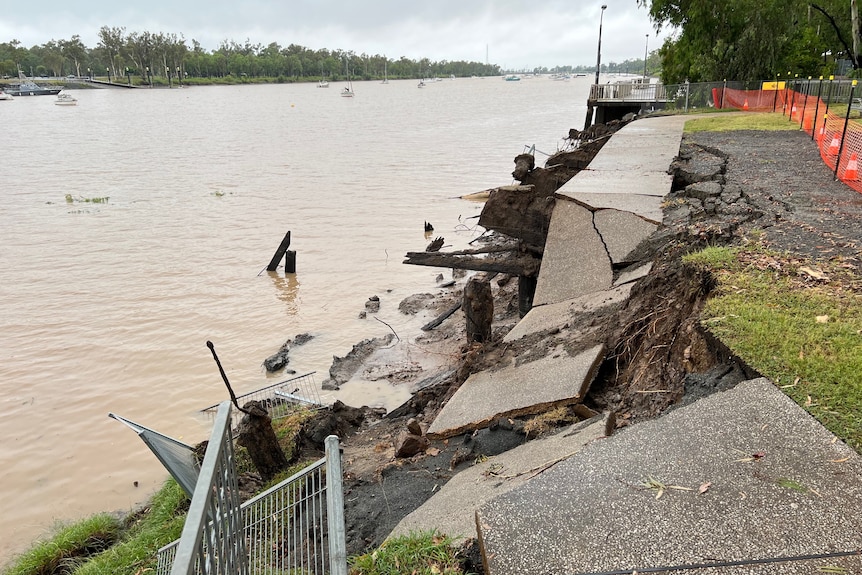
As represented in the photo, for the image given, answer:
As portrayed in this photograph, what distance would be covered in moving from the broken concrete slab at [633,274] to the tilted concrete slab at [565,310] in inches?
3.4

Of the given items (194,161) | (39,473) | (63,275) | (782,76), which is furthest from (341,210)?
(782,76)

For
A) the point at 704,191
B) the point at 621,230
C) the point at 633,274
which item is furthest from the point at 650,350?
the point at 704,191

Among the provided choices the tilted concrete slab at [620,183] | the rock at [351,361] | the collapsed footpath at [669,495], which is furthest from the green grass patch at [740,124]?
the collapsed footpath at [669,495]

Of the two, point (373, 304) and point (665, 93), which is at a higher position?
point (665, 93)

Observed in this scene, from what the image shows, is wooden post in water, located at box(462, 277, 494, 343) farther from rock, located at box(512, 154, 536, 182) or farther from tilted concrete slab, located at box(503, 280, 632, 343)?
rock, located at box(512, 154, 536, 182)

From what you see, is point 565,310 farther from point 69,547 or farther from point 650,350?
point 69,547

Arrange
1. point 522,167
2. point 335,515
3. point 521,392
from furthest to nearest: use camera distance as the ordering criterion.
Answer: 1. point 522,167
2. point 521,392
3. point 335,515

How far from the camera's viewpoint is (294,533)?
3.24 metres

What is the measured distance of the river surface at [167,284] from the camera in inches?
303

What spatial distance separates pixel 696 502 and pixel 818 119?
17.8 meters

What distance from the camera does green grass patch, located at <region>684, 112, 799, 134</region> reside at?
16562mm

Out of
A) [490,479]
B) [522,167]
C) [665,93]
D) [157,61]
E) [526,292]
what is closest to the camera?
[490,479]

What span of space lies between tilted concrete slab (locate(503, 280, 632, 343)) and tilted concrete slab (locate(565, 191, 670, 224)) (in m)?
1.66

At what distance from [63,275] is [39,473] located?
8916mm
